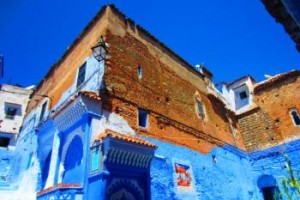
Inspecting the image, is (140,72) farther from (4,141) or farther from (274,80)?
(4,141)

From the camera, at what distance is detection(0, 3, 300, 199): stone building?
7.85 meters

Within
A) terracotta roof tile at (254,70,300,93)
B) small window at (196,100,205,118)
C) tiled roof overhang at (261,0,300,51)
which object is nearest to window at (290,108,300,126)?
terracotta roof tile at (254,70,300,93)

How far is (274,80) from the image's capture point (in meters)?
17.0

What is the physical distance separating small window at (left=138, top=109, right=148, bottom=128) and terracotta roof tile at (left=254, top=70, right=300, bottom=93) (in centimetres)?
1121

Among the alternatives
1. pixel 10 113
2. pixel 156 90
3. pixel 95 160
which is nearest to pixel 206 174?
pixel 156 90

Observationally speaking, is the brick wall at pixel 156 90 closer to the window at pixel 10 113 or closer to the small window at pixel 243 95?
the small window at pixel 243 95

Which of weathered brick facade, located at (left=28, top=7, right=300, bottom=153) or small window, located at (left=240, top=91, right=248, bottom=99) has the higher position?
small window, located at (left=240, top=91, right=248, bottom=99)

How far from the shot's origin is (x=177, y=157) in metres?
10.6

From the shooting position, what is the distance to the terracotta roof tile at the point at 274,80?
52.6 ft

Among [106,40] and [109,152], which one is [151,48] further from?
[109,152]

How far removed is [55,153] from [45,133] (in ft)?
9.65

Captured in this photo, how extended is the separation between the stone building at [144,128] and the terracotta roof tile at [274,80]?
65mm

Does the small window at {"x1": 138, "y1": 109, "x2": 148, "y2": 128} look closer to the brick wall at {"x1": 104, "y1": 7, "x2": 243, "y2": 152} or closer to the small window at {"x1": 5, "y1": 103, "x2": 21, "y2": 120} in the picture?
the brick wall at {"x1": 104, "y1": 7, "x2": 243, "y2": 152}

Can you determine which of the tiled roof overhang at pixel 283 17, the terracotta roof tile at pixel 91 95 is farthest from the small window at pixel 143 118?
the tiled roof overhang at pixel 283 17
